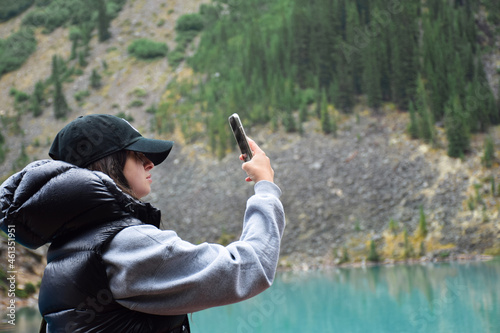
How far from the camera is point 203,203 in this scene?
27.1 m

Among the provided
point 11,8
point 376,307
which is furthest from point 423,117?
point 11,8

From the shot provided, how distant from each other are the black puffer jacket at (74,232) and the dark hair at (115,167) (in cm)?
15

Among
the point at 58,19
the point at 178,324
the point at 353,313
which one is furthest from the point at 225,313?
the point at 58,19

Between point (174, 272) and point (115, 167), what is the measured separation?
1.33 feet

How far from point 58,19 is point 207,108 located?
92.8 ft

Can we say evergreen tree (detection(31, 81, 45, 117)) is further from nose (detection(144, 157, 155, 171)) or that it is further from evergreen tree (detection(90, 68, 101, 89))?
→ nose (detection(144, 157, 155, 171))

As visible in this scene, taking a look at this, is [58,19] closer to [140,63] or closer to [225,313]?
[140,63]

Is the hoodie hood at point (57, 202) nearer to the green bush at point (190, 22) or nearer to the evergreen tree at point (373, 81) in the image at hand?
the evergreen tree at point (373, 81)

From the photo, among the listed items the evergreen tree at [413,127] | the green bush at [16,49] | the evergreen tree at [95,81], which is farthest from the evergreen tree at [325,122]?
the green bush at [16,49]

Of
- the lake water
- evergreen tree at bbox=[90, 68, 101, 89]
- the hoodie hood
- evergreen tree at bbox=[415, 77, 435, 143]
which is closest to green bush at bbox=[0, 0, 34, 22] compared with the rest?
evergreen tree at bbox=[90, 68, 101, 89]

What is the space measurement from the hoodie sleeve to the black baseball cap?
0.96 ft

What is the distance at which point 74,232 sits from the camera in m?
1.32

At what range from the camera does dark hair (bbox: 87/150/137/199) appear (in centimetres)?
149

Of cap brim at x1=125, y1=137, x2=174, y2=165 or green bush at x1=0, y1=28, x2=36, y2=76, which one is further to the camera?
green bush at x1=0, y1=28, x2=36, y2=76
